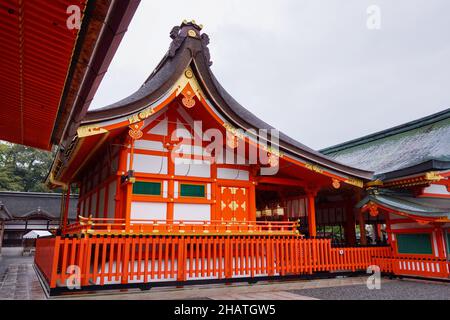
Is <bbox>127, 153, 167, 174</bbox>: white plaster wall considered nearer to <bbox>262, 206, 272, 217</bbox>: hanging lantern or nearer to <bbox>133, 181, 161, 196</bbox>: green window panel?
<bbox>133, 181, 161, 196</bbox>: green window panel

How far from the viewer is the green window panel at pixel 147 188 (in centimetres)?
1033

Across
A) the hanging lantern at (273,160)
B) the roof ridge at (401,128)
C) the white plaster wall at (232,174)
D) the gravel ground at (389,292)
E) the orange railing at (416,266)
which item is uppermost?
the roof ridge at (401,128)

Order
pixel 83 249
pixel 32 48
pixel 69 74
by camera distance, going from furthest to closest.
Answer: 1. pixel 83 249
2. pixel 69 74
3. pixel 32 48

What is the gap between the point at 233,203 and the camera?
12.0 metres

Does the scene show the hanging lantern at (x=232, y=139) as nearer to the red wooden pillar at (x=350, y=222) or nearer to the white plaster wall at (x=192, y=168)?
the white plaster wall at (x=192, y=168)

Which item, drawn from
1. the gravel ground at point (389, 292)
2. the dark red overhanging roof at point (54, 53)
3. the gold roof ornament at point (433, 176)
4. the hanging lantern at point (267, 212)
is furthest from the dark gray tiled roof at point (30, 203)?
the gold roof ornament at point (433, 176)

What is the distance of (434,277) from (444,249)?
2.93 feet

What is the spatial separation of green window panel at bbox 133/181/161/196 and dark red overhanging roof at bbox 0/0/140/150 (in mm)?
5388

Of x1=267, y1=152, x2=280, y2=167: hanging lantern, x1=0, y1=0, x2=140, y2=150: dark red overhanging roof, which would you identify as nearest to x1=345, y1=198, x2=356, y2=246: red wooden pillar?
x1=267, y1=152, x2=280, y2=167: hanging lantern

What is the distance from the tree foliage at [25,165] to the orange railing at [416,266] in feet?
164

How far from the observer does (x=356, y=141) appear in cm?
2125

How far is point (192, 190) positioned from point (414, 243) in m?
7.52
